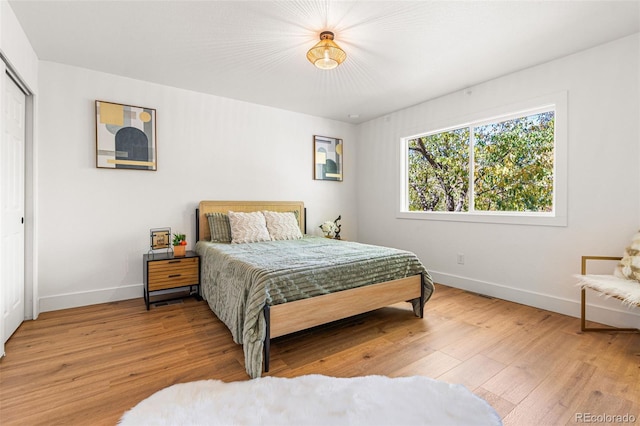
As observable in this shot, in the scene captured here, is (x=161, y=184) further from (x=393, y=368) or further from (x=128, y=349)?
(x=393, y=368)

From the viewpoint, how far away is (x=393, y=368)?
2016 mm

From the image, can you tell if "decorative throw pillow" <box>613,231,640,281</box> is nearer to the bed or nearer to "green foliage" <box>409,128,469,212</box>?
the bed

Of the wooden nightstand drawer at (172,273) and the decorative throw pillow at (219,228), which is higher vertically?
the decorative throw pillow at (219,228)

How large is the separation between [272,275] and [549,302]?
287 centimetres

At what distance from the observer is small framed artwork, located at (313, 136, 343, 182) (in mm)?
4883

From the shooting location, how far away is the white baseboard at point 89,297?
3.04 m

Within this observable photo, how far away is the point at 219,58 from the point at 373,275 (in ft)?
8.37

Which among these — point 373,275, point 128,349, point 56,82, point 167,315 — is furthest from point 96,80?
point 373,275

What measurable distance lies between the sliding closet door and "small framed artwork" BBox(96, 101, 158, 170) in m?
0.61

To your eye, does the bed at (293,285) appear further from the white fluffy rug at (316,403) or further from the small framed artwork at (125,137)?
the small framed artwork at (125,137)

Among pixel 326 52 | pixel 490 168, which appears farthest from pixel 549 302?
pixel 326 52

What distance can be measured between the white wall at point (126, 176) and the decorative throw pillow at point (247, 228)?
0.52 meters

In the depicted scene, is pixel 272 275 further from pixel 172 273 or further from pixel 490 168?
pixel 490 168

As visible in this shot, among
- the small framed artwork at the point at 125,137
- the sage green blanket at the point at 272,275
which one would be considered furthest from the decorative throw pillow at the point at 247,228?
the small framed artwork at the point at 125,137
